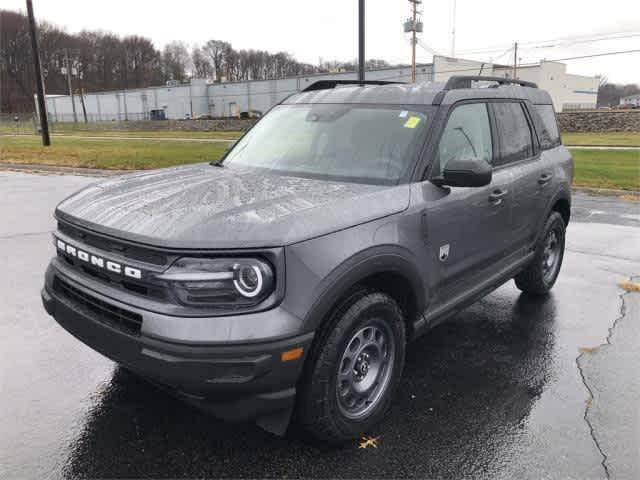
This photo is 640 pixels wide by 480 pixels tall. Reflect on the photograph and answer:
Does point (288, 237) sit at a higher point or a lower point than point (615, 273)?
higher

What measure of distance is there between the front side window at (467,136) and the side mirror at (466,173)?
26 centimetres

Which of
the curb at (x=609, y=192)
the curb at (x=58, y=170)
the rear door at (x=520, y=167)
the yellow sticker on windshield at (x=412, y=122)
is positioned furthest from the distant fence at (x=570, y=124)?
the yellow sticker on windshield at (x=412, y=122)

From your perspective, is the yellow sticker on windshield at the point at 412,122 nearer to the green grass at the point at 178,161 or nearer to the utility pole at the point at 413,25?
the green grass at the point at 178,161

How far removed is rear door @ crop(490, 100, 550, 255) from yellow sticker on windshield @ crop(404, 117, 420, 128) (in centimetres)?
93

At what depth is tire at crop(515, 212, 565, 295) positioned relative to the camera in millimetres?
5004

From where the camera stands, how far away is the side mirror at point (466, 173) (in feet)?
10.1

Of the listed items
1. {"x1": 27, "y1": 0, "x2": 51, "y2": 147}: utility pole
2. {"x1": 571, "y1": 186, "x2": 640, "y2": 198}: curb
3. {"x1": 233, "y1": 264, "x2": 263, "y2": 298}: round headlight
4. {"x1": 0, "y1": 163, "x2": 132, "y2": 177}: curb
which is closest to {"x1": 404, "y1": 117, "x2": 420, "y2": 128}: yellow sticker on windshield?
{"x1": 233, "y1": 264, "x2": 263, "y2": 298}: round headlight

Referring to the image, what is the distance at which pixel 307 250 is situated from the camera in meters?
2.46

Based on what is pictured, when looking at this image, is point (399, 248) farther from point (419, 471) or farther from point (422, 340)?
point (422, 340)

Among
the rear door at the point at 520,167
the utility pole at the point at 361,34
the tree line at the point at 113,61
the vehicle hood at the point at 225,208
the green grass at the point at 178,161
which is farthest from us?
the tree line at the point at 113,61

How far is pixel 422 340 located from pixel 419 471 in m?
1.70

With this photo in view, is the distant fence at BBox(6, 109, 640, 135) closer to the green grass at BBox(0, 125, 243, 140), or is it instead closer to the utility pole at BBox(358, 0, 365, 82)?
the green grass at BBox(0, 125, 243, 140)

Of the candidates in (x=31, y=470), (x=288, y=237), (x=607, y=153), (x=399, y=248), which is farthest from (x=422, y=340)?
(x=607, y=153)

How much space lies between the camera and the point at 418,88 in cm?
373
